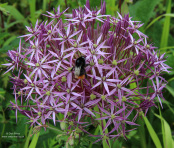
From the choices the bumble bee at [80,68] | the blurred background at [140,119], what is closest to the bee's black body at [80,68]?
the bumble bee at [80,68]

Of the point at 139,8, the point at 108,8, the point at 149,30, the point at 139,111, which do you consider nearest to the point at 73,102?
the point at 139,111

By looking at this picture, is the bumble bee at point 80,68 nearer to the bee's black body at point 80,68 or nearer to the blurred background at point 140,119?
the bee's black body at point 80,68

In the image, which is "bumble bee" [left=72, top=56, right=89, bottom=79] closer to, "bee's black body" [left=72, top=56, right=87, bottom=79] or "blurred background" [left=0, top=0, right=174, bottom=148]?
"bee's black body" [left=72, top=56, right=87, bottom=79]

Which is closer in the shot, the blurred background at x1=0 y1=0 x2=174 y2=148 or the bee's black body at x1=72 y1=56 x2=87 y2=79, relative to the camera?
the bee's black body at x1=72 y1=56 x2=87 y2=79

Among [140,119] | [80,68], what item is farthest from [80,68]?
[140,119]

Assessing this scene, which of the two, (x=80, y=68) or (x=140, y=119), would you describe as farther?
(x=140, y=119)

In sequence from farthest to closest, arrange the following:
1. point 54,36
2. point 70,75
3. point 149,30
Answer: point 149,30, point 54,36, point 70,75

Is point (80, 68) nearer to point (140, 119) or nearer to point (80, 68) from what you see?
point (80, 68)

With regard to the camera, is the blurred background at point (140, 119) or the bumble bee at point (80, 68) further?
the blurred background at point (140, 119)

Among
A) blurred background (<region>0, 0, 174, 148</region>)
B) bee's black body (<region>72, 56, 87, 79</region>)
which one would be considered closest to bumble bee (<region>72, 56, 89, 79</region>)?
bee's black body (<region>72, 56, 87, 79</region>)

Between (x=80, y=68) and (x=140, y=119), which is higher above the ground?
(x=80, y=68)

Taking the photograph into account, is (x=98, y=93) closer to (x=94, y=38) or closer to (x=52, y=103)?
Result: (x=52, y=103)
